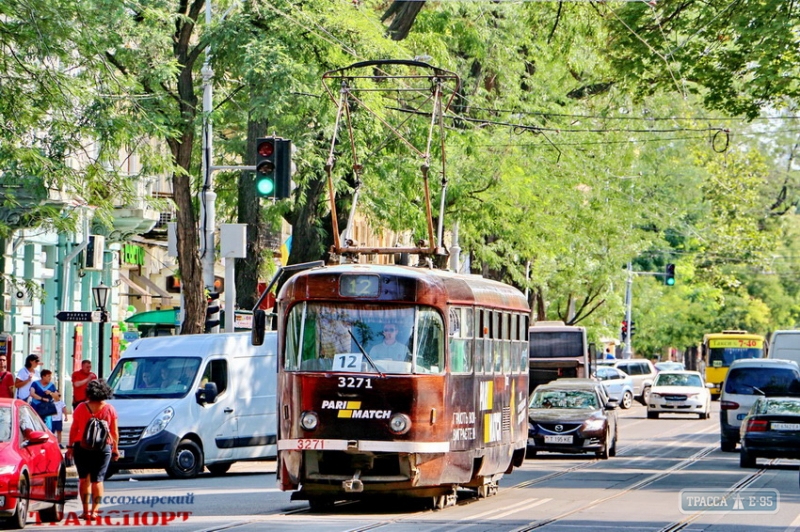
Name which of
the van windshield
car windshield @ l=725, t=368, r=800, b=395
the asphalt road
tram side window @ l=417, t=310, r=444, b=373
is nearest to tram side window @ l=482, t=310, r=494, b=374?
the asphalt road

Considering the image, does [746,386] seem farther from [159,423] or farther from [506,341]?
[159,423]

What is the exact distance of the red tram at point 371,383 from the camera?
17609 mm

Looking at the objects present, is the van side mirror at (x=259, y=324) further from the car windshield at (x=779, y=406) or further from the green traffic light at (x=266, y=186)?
the car windshield at (x=779, y=406)

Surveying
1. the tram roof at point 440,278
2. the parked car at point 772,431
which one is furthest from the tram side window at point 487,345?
the parked car at point 772,431

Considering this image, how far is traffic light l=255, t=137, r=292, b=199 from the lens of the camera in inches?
886

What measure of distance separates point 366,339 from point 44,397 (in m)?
9.64

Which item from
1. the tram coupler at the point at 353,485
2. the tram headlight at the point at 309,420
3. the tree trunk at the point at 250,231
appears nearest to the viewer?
the tram coupler at the point at 353,485

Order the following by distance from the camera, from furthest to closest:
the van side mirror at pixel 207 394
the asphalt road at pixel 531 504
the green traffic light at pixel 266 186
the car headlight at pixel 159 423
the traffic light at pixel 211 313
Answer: the traffic light at pixel 211 313
the van side mirror at pixel 207 394
the car headlight at pixel 159 423
the green traffic light at pixel 266 186
the asphalt road at pixel 531 504

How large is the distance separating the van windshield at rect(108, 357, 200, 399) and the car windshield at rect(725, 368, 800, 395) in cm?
1296

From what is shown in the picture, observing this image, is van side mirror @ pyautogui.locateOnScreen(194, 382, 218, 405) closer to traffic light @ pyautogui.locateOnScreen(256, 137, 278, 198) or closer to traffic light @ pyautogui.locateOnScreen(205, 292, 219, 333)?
traffic light @ pyautogui.locateOnScreen(256, 137, 278, 198)

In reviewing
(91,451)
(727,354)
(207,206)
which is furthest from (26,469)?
(727,354)

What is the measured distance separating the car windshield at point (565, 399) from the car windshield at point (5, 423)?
598 inches

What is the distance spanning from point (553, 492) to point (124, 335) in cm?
2684

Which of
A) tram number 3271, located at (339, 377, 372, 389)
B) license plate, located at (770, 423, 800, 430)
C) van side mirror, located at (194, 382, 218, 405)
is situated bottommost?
license plate, located at (770, 423, 800, 430)
